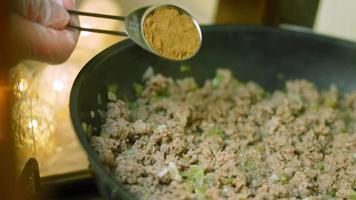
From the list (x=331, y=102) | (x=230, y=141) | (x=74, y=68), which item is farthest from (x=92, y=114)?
(x=331, y=102)

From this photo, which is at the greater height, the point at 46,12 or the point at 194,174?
the point at 46,12

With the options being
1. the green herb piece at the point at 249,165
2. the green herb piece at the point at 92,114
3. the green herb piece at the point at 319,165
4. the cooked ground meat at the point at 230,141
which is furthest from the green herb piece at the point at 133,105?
the green herb piece at the point at 319,165

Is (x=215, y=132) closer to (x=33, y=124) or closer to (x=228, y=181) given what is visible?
(x=228, y=181)

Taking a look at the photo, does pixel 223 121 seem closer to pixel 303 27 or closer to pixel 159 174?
pixel 159 174

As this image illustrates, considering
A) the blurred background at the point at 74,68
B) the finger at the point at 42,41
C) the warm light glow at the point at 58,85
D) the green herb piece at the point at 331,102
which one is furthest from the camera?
the warm light glow at the point at 58,85

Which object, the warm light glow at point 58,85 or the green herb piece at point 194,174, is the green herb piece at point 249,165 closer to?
the green herb piece at point 194,174

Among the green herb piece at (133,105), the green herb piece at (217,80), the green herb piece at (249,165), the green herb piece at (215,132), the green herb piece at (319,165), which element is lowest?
the green herb piece at (249,165)

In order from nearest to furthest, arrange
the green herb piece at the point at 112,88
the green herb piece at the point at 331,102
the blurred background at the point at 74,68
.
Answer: the blurred background at the point at 74,68
the green herb piece at the point at 112,88
the green herb piece at the point at 331,102
